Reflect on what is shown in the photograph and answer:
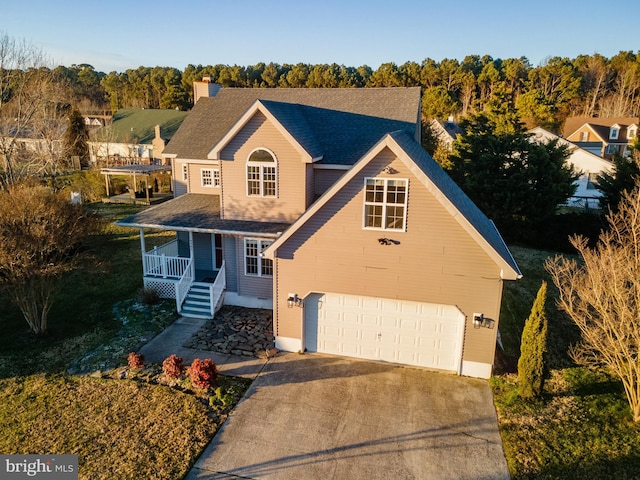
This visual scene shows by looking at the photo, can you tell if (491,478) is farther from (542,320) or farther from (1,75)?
(1,75)

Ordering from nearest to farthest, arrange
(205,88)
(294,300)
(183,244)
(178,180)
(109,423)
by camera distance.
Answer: (109,423)
(294,300)
(183,244)
(178,180)
(205,88)

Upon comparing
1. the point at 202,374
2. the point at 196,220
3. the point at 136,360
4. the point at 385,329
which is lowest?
the point at 136,360

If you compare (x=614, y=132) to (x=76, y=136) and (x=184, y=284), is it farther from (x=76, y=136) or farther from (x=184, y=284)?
(x=76, y=136)

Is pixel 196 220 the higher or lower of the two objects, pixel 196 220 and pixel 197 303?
the higher

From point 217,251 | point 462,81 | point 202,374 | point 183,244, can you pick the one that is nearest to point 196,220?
point 217,251

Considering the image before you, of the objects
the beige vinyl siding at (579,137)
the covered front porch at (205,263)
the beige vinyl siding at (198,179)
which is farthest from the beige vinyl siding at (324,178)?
the beige vinyl siding at (579,137)

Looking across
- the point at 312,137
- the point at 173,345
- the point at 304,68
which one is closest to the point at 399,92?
the point at 312,137

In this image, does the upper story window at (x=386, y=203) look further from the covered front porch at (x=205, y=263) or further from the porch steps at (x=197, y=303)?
the porch steps at (x=197, y=303)
